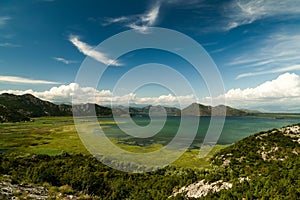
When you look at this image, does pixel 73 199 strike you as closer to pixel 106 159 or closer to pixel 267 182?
pixel 267 182

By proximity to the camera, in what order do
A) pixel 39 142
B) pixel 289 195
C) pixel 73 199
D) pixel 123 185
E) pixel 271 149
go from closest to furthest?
pixel 289 195, pixel 73 199, pixel 123 185, pixel 271 149, pixel 39 142

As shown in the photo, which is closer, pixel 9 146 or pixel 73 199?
pixel 73 199

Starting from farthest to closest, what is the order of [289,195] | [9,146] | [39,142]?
[39,142], [9,146], [289,195]

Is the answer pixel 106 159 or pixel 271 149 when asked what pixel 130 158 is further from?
pixel 271 149

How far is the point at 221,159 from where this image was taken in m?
38.8

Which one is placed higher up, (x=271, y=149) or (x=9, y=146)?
(x=271, y=149)

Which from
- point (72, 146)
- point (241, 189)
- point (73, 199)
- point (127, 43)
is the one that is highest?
point (127, 43)

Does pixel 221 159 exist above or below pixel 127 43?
below

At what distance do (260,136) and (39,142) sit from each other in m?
71.9

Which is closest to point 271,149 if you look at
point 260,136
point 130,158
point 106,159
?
point 260,136

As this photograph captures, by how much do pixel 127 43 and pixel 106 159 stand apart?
3399 cm

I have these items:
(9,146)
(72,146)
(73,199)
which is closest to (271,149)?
(73,199)

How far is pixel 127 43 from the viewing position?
29.9 metres

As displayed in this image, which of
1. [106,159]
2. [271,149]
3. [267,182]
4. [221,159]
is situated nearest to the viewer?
[267,182]
